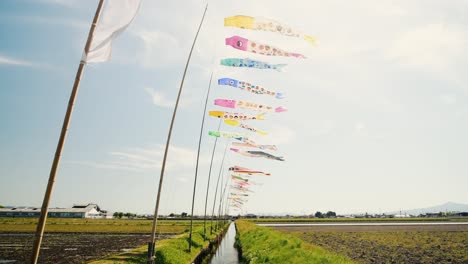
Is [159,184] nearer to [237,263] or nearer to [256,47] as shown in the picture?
[256,47]

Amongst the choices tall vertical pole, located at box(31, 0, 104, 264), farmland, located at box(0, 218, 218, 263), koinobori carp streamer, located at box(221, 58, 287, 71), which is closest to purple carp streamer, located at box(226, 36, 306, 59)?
koinobori carp streamer, located at box(221, 58, 287, 71)

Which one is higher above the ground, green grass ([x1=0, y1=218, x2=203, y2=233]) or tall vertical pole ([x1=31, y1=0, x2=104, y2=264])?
tall vertical pole ([x1=31, y1=0, x2=104, y2=264])

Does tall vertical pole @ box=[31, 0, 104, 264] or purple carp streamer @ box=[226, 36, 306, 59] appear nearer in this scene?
tall vertical pole @ box=[31, 0, 104, 264]

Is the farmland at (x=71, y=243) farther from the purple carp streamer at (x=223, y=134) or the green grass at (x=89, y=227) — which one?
the purple carp streamer at (x=223, y=134)

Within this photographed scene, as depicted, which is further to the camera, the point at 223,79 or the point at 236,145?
the point at 236,145

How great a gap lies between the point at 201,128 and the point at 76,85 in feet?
71.2

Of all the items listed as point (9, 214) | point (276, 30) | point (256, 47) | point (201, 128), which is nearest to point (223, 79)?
point (256, 47)

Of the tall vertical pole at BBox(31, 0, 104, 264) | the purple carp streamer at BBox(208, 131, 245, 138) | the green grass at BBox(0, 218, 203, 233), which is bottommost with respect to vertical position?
the green grass at BBox(0, 218, 203, 233)

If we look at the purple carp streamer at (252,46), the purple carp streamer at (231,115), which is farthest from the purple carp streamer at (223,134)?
the purple carp streamer at (252,46)

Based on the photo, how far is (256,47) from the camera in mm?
14945

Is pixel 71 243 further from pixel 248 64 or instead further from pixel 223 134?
pixel 248 64

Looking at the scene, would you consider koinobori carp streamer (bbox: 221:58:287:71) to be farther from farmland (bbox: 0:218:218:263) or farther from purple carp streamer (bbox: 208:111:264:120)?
farmland (bbox: 0:218:218:263)

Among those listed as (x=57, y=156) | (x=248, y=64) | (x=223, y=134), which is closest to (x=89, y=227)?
(x=223, y=134)

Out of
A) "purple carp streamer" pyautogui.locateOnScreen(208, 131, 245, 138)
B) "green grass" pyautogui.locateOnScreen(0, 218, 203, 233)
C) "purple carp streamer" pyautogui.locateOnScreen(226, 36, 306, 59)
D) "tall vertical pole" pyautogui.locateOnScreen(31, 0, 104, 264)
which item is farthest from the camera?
"green grass" pyautogui.locateOnScreen(0, 218, 203, 233)
